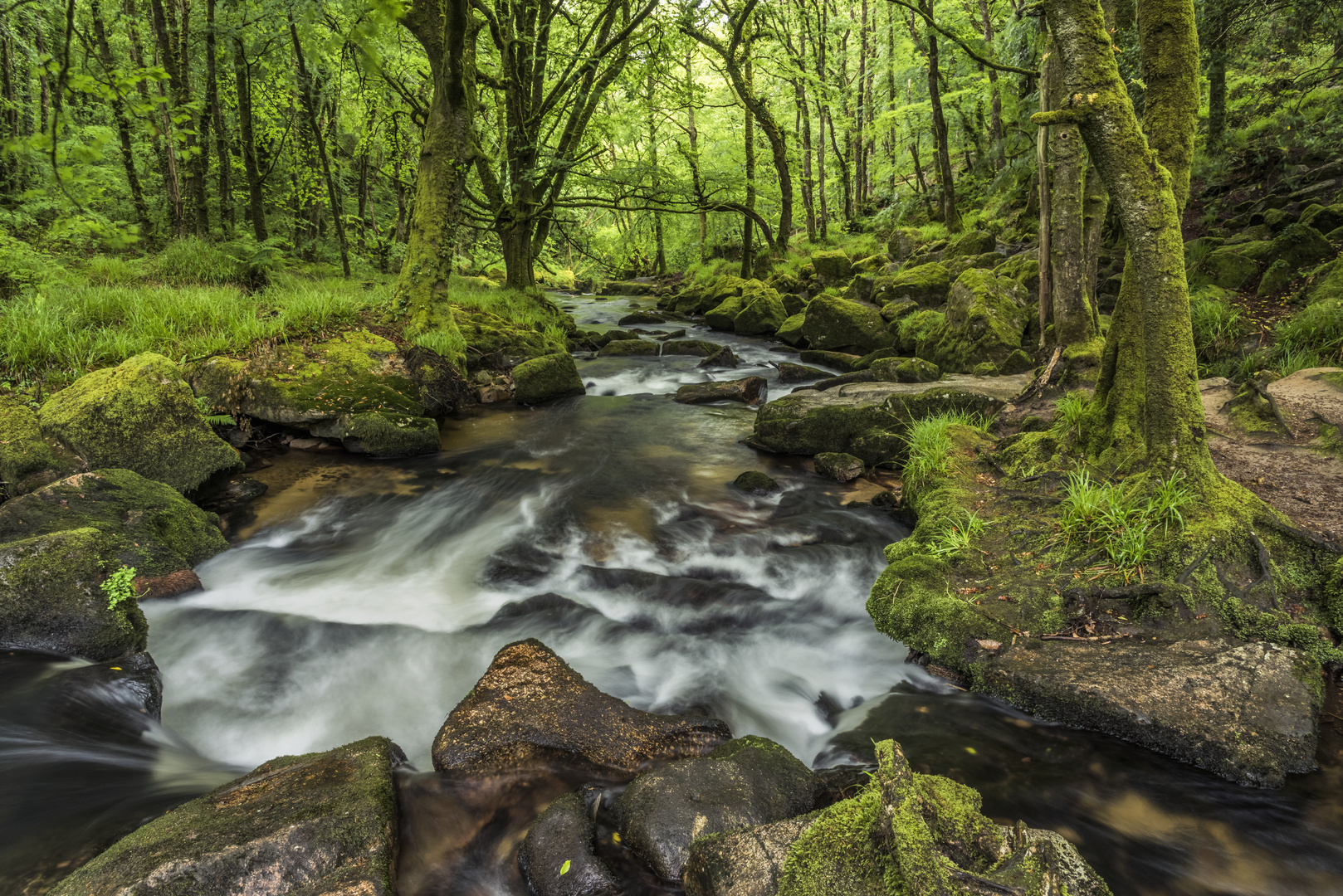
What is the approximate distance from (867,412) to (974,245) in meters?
11.0

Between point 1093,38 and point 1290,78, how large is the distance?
13.3 m

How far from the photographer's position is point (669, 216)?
31.1 meters

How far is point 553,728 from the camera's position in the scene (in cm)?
322

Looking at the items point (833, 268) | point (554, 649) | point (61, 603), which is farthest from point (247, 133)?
point (833, 268)

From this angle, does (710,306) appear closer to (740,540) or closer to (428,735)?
(740,540)

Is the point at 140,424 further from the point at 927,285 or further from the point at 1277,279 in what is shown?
the point at 927,285

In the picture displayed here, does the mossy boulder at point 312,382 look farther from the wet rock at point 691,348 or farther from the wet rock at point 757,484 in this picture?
the wet rock at point 691,348

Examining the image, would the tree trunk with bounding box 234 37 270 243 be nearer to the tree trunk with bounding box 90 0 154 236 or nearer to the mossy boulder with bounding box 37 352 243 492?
the tree trunk with bounding box 90 0 154 236

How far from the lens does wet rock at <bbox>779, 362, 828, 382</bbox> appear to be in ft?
39.5

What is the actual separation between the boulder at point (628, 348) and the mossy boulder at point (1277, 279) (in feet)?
37.1

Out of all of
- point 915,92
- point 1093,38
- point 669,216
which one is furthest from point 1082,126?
point 669,216

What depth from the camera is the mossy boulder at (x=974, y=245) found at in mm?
15555

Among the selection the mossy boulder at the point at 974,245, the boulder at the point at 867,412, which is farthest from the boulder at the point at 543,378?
the mossy boulder at the point at 974,245

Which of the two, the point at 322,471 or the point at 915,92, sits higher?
the point at 915,92
